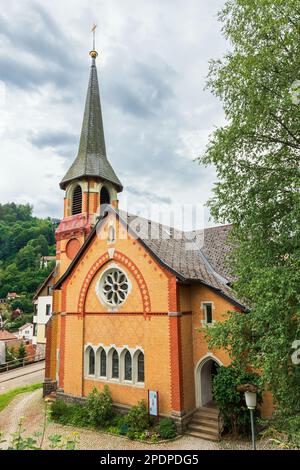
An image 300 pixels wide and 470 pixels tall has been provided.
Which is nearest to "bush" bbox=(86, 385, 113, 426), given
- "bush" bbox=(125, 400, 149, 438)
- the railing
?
"bush" bbox=(125, 400, 149, 438)

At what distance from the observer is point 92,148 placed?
22.4m

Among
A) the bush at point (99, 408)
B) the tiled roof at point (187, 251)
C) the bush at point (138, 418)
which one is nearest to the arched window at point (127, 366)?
the bush at point (99, 408)

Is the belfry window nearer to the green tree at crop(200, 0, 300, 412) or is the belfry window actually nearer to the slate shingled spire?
the green tree at crop(200, 0, 300, 412)

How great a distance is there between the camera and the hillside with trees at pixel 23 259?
73188 mm

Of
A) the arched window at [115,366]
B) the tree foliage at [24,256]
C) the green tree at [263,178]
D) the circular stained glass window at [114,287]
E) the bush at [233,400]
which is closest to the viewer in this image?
the green tree at [263,178]

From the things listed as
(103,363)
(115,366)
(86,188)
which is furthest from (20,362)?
(86,188)

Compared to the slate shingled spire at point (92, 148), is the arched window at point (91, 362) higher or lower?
lower

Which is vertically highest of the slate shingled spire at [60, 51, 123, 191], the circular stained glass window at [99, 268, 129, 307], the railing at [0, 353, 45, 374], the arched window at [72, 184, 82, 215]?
the slate shingled spire at [60, 51, 123, 191]

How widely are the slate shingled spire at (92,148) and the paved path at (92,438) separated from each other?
1423 centimetres

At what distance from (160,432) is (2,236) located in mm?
102932

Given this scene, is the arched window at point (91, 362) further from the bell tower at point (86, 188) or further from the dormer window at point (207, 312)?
the dormer window at point (207, 312)

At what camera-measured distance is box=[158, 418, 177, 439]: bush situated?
1154cm

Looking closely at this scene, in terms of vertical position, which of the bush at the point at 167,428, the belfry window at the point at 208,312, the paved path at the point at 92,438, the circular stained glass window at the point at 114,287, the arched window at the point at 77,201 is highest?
the arched window at the point at 77,201

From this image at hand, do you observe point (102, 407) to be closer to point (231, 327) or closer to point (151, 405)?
point (151, 405)
